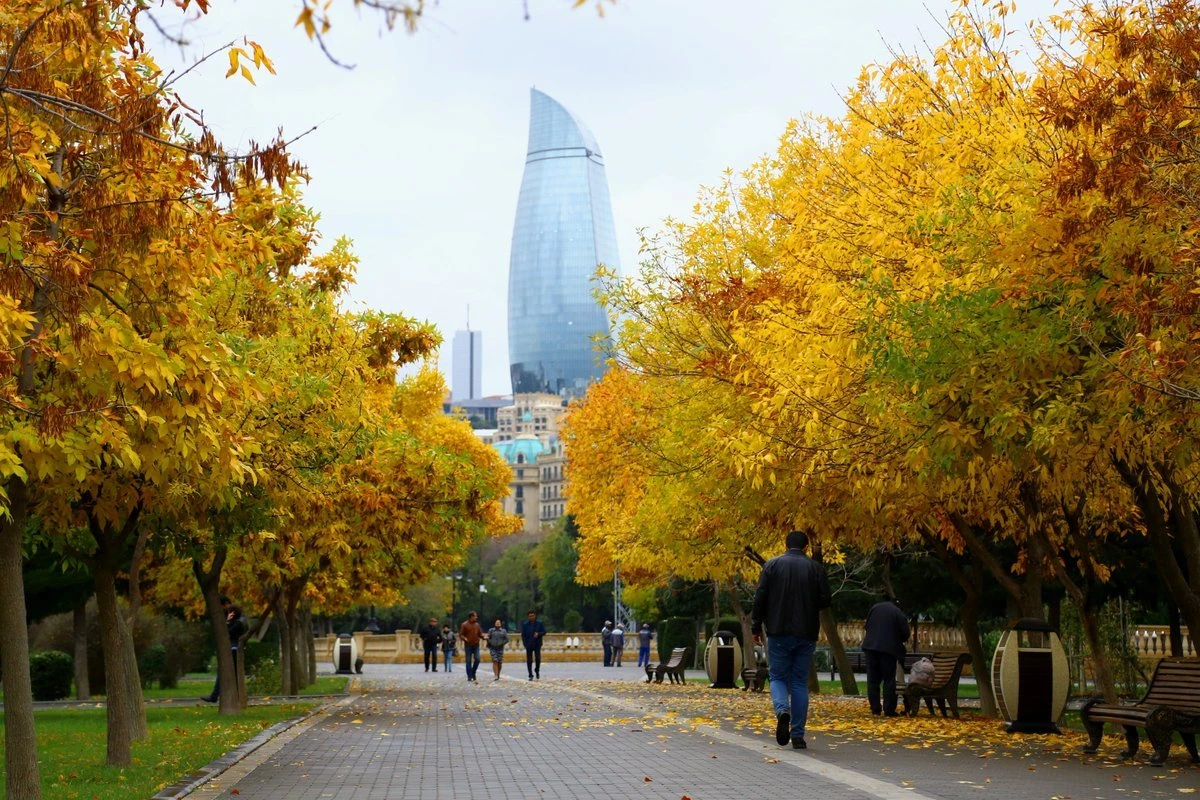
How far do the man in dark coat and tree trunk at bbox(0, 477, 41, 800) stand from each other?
467 inches

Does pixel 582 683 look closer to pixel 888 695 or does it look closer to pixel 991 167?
pixel 888 695

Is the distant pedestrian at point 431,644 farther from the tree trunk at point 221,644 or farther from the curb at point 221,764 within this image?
the curb at point 221,764

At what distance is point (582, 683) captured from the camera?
126ft

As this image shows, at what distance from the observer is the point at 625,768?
1347 centimetres

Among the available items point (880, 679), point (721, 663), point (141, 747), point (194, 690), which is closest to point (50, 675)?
point (194, 690)

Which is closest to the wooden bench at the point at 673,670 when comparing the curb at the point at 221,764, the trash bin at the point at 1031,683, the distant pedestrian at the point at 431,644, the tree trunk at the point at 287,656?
the tree trunk at the point at 287,656

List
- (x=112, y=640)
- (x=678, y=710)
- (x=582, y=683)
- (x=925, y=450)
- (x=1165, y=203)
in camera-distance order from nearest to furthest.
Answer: (x=1165, y=203), (x=925, y=450), (x=112, y=640), (x=678, y=710), (x=582, y=683)

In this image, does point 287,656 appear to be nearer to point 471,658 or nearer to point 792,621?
point 471,658

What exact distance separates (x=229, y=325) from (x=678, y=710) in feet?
31.3

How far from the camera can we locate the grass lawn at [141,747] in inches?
497

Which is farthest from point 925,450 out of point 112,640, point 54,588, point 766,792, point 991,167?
point 54,588

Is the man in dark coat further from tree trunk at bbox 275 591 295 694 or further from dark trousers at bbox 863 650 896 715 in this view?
tree trunk at bbox 275 591 295 694

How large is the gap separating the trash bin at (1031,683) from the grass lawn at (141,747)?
842cm

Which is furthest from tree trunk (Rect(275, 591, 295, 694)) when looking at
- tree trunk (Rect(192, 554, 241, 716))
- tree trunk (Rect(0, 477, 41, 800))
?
tree trunk (Rect(0, 477, 41, 800))
